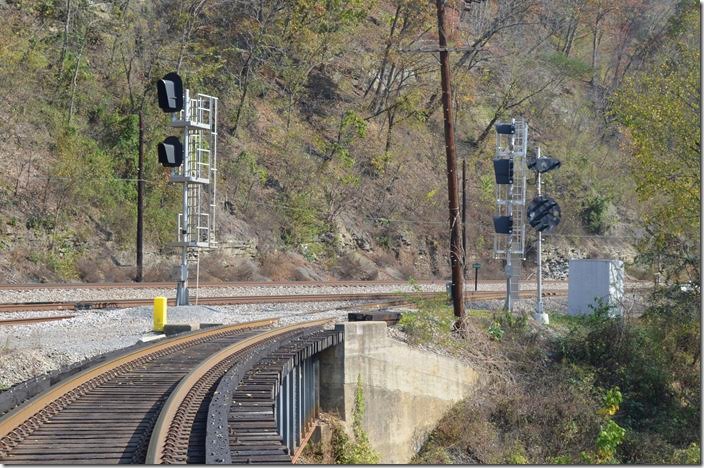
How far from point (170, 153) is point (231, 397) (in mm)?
17301

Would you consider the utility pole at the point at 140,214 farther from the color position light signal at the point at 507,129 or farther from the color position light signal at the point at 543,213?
the color position light signal at the point at 543,213

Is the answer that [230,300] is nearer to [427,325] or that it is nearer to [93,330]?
[93,330]

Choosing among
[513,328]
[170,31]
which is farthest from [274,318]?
[170,31]

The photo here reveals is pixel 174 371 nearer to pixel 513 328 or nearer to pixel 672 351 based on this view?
pixel 513 328

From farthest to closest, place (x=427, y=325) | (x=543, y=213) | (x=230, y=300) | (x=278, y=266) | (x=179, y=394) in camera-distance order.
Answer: (x=278, y=266) → (x=230, y=300) → (x=543, y=213) → (x=427, y=325) → (x=179, y=394)

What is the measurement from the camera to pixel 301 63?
57.4 meters

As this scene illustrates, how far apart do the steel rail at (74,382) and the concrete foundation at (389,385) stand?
2615 mm

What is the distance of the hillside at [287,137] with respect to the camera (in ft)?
139

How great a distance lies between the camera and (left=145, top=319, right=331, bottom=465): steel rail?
8820mm

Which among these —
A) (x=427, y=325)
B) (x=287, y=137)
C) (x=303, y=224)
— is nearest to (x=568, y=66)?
(x=287, y=137)

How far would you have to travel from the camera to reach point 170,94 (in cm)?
2850

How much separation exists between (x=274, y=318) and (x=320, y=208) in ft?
81.5

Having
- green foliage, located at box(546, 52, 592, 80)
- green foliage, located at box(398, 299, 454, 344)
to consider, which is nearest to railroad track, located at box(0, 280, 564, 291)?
green foliage, located at box(398, 299, 454, 344)

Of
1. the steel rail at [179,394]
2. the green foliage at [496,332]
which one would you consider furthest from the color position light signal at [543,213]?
the steel rail at [179,394]
